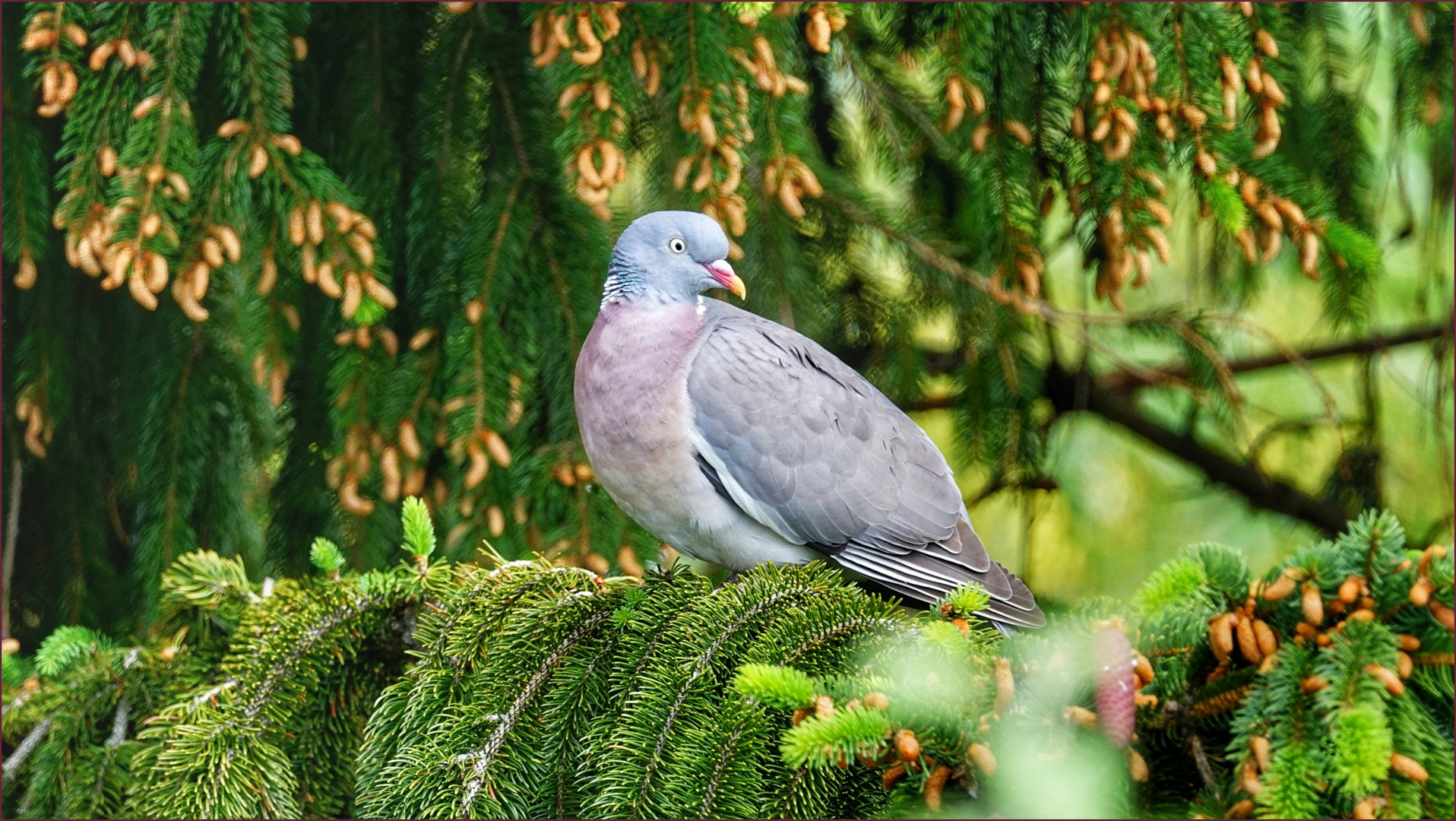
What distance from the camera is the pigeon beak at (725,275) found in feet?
7.62

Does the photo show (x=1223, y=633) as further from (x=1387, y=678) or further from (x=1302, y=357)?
(x=1302, y=357)

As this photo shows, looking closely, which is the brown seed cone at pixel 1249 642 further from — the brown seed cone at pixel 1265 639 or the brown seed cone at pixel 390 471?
the brown seed cone at pixel 390 471

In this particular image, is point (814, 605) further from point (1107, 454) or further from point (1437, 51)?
point (1107, 454)

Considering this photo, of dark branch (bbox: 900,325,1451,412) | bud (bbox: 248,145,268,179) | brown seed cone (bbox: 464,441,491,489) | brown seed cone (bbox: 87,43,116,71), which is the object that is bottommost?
dark branch (bbox: 900,325,1451,412)

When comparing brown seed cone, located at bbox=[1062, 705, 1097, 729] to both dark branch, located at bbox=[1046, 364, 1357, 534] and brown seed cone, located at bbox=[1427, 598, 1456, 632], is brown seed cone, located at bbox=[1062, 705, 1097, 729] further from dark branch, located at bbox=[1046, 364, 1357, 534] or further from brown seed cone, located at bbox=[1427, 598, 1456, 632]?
dark branch, located at bbox=[1046, 364, 1357, 534]

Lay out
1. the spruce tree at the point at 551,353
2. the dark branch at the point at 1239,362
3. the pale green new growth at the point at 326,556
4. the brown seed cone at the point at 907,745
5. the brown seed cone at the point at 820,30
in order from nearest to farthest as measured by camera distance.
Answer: the brown seed cone at the point at 907,745 < the spruce tree at the point at 551,353 < the pale green new growth at the point at 326,556 < the brown seed cone at the point at 820,30 < the dark branch at the point at 1239,362

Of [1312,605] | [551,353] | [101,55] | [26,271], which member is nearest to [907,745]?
[1312,605]

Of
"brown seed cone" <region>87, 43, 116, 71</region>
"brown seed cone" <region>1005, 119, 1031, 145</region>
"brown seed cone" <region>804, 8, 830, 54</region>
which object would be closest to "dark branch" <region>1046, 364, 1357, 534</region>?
"brown seed cone" <region>1005, 119, 1031, 145</region>

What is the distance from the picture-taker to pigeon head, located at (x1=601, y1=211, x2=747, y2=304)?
230 centimetres

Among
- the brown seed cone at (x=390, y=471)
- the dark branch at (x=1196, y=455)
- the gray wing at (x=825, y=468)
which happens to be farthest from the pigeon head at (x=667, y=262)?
the dark branch at (x=1196, y=455)

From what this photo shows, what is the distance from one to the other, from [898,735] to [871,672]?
0.26m

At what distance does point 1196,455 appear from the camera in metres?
3.86

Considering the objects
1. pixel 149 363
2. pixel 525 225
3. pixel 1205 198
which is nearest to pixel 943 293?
pixel 1205 198

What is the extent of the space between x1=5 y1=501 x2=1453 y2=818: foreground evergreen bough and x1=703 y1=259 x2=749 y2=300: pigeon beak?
2.08 feet
